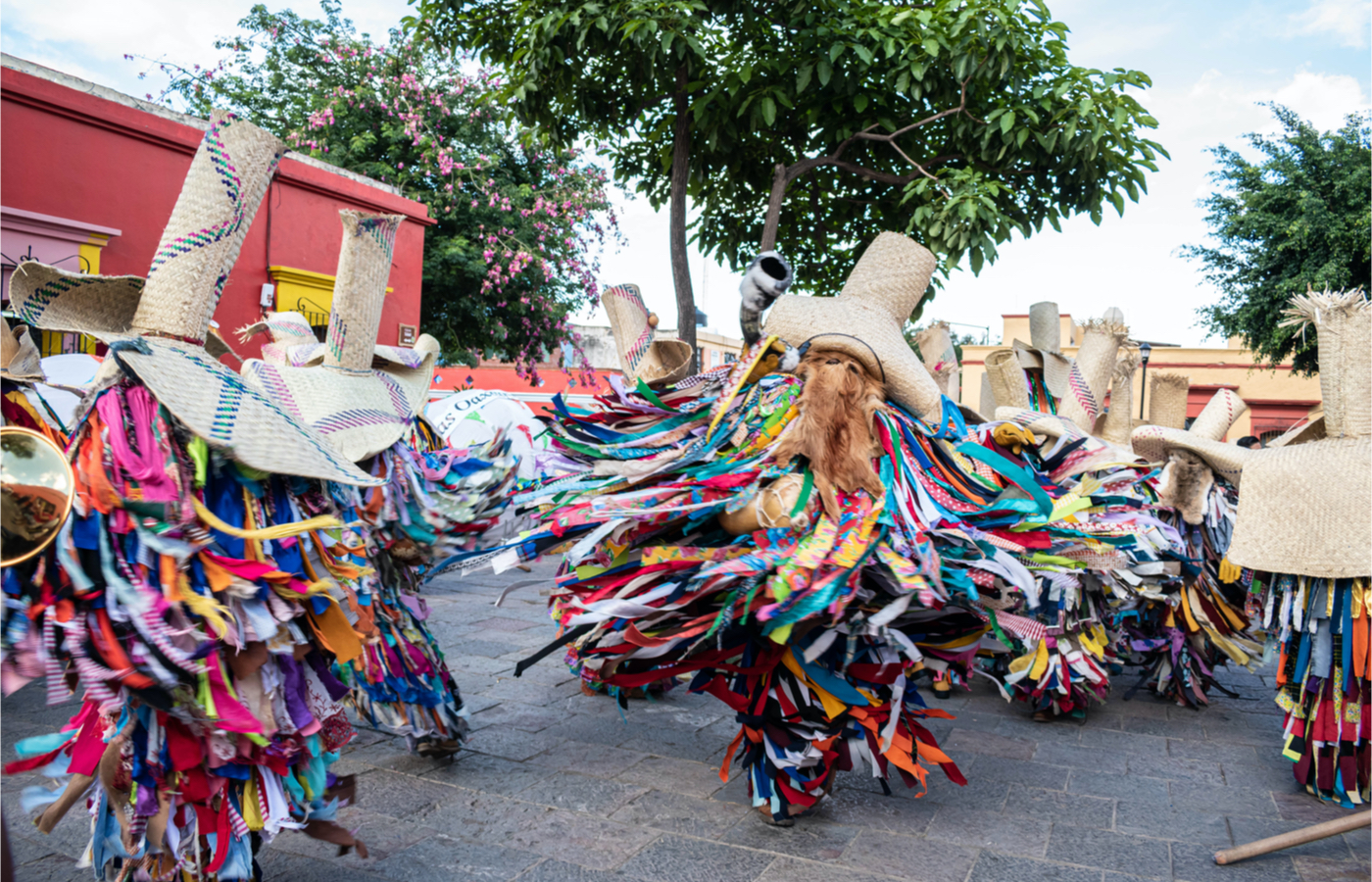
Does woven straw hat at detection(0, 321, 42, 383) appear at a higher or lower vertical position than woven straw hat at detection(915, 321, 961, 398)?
lower

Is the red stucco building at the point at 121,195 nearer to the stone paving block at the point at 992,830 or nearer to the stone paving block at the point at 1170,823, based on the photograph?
the stone paving block at the point at 992,830

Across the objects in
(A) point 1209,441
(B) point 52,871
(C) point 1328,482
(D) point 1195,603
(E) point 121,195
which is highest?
(E) point 121,195

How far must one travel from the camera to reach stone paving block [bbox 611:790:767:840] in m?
2.87

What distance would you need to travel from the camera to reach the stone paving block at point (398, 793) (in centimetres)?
294

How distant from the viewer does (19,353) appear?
2.29 m

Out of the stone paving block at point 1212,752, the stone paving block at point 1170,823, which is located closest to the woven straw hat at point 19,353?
the stone paving block at point 1170,823

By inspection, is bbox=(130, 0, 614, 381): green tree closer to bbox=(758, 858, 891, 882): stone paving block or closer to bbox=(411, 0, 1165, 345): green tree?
bbox=(411, 0, 1165, 345): green tree

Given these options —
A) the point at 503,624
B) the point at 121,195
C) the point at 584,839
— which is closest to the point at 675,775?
the point at 584,839

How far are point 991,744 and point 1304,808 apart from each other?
111 cm

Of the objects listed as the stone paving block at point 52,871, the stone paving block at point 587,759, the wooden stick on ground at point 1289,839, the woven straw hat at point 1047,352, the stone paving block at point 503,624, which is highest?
the woven straw hat at point 1047,352

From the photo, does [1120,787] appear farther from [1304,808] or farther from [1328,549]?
[1328,549]

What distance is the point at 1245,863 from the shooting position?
8.87ft

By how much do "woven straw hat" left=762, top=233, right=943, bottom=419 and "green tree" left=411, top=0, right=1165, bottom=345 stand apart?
276cm

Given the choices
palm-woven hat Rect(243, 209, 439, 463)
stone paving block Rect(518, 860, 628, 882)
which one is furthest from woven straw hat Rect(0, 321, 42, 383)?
stone paving block Rect(518, 860, 628, 882)
